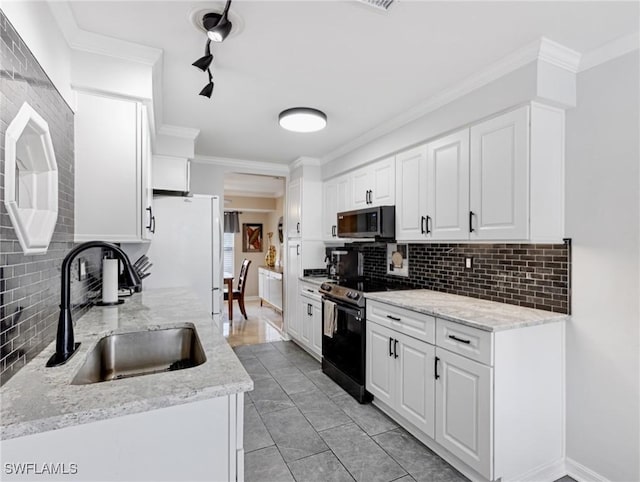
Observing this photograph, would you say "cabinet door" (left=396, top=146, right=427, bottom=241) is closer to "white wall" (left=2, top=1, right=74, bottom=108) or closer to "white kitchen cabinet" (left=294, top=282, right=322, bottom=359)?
"white kitchen cabinet" (left=294, top=282, right=322, bottom=359)

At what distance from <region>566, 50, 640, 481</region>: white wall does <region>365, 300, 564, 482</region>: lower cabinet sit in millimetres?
127

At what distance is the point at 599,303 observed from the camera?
1.86m

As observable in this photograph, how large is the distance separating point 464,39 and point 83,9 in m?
1.83

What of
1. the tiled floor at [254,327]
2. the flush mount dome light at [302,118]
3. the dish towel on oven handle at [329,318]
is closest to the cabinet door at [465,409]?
the dish towel on oven handle at [329,318]

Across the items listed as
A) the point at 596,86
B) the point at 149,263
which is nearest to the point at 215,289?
the point at 149,263

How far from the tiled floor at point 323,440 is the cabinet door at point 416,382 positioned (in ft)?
0.60

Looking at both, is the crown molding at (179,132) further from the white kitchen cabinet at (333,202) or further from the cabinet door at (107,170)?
the white kitchen cabinet at (333,202)

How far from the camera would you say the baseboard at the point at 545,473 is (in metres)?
1.84

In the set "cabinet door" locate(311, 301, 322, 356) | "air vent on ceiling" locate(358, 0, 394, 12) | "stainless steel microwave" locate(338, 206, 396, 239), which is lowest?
"cabinet door" locate(311, 301, 322, 356)

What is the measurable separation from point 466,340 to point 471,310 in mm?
274

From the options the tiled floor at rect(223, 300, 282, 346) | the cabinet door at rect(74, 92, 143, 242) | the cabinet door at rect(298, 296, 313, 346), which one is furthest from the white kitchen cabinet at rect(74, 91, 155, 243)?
the tiled floor at rect(223, 300, 282, 346)

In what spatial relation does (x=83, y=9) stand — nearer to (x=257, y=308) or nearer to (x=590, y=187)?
(x=590, y=187)

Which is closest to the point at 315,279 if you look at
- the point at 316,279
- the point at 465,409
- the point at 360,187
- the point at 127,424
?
the point at 316,279

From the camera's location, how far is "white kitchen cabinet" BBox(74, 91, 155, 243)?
5.68ft
